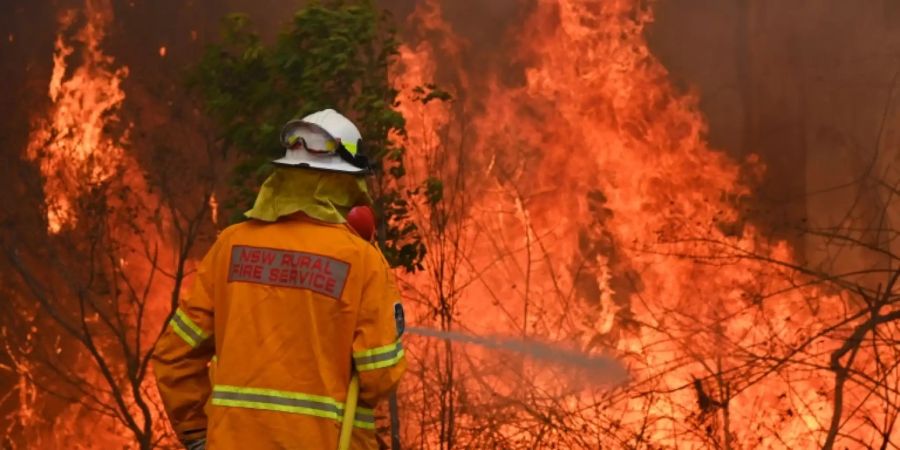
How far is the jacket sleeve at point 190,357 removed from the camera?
3631 millimetres

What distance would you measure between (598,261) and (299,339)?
12.7ft

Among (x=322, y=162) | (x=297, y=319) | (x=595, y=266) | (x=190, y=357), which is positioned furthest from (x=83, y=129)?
(x=297, y=319)

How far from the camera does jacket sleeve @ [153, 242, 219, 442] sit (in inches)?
143

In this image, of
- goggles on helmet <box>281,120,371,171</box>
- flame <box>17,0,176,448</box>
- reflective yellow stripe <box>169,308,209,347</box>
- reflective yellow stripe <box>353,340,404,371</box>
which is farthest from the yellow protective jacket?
flame <box>17,0,176,448</box>

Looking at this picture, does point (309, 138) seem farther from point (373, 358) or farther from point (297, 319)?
point (373, 358)

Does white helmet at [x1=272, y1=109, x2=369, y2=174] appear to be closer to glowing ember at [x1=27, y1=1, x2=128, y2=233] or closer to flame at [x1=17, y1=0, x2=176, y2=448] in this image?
flame at [x1=17, y1=0, x2=176, y2=448]

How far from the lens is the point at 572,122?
7.25m

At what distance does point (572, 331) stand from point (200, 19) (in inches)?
127

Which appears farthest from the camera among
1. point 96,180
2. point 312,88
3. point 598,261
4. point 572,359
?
point 96,180

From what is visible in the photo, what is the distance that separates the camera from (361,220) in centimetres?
367

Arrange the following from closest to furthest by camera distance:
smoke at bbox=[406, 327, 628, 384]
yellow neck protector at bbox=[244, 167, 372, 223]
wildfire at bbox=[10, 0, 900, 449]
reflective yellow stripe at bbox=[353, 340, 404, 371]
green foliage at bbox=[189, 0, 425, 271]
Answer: reflective yellow stripe at bbox=[353, 340, 404, 371]
yellow neck protector at bbox=[244, 167, 372, 223]
green foliage at bbox=[189, 0, 425, 271]
wildfire at bbox=[10, 0, 900, 449]
smoke at bbox=[406, 327, 628, 384]

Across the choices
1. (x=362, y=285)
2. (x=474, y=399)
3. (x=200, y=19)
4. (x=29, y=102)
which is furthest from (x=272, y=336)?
(x=29, y=102)

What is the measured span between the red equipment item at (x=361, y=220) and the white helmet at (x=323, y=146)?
11cm

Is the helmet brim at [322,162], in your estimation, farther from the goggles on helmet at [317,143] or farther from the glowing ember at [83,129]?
the glowing ember at [83,129]
